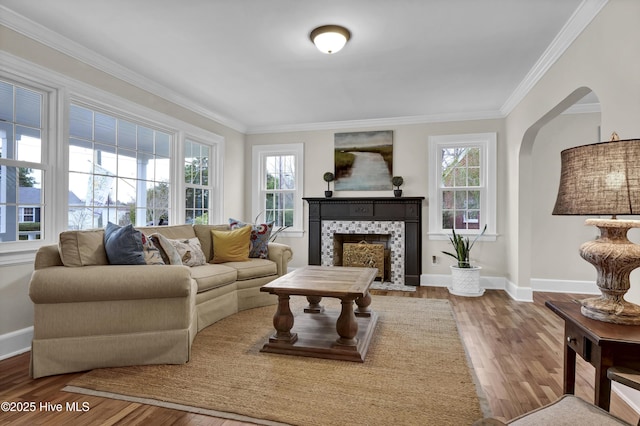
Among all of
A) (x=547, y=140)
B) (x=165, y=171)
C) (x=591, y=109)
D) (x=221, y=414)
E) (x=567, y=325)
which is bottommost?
(x=221, y=414)

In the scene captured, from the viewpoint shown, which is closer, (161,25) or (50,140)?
(161,25)

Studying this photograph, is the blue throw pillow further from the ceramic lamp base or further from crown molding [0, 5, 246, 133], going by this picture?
the ceramic lamp base

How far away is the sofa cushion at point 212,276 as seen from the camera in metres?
3.07

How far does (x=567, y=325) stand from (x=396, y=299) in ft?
8.81

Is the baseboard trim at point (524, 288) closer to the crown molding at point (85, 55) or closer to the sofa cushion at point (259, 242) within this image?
the sofa cushion at point (259, 242)

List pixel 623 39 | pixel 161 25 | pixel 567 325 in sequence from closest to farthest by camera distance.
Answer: pixel 567 325
pixel 623 39
pixel 161 25

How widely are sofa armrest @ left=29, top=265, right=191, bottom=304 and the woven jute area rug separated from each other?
1.65 ft

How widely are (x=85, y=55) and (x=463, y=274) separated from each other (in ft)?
15.8

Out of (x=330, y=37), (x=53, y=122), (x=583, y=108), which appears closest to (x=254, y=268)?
(x=53, y=122)

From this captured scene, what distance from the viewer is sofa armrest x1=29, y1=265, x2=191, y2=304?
2.21 m

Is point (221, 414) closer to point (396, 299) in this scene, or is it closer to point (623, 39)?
point (396, 299)

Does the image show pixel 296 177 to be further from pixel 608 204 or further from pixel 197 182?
pixel 608 204

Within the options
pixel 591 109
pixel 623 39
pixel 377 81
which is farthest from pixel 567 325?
pixel 591 109

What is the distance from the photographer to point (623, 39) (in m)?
2.04
